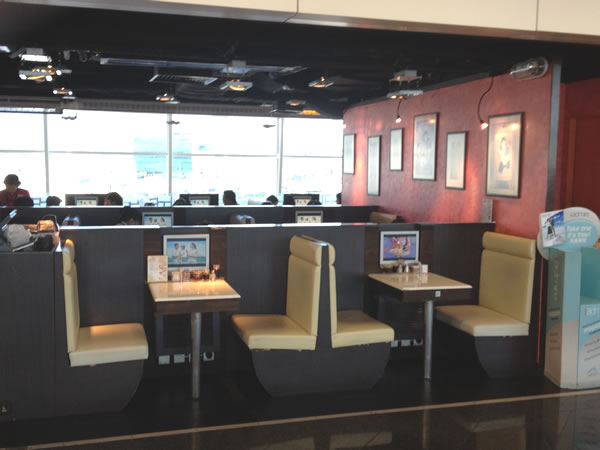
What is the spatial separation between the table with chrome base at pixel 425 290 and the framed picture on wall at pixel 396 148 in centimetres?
353

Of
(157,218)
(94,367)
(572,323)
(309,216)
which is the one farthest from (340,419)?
(309,216)

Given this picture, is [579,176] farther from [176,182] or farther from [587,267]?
[176,182]

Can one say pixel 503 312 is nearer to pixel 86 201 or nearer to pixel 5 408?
pixel 5 408

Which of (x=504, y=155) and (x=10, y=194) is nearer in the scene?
(x=504, y=155)

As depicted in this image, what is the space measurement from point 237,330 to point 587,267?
2.95m

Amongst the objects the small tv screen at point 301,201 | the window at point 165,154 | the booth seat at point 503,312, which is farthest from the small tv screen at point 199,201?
the booth seat at point 503,312

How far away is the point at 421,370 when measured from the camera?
17.1ft

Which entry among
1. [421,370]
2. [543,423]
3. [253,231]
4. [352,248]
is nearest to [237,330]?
[253,231]

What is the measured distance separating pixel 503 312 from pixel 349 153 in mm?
5570

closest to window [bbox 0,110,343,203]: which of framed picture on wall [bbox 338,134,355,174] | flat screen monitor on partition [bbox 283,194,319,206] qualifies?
framed picture on wall [bbox 338,134,355,174]

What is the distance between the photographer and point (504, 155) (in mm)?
5984

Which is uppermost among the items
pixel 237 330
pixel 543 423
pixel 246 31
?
pixel 246 31

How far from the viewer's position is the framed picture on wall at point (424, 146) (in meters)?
7.49

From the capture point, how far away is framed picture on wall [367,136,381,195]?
920 centimetres
